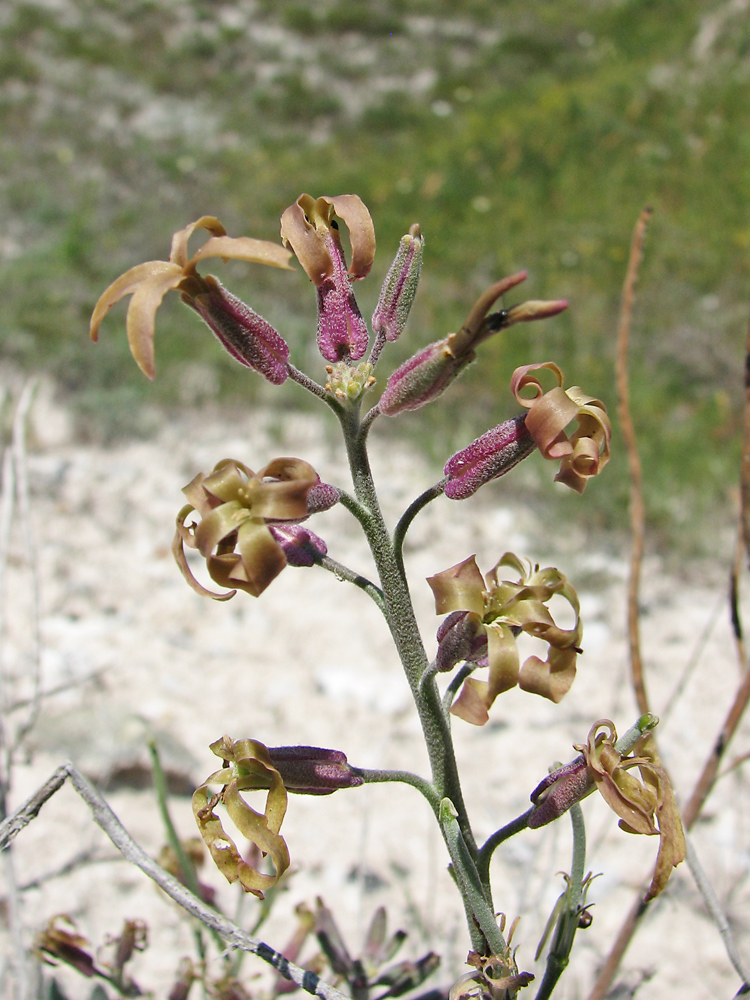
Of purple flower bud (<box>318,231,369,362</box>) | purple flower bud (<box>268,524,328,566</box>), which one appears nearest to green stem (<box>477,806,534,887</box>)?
purple flower bud (<box>268,524,328,566</box>)

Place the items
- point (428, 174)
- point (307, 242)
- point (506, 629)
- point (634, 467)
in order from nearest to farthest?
point (506, 629), point (307, 242), point (634, 467), point (428, 174)

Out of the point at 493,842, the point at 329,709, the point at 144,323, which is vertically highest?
the point at 329,709

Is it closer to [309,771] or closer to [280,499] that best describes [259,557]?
[280,499]

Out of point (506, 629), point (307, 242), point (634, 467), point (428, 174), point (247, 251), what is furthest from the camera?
point (428, 174)

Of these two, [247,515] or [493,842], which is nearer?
[247,515]

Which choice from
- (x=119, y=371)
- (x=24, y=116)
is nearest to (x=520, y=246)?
(x=119, y=371)

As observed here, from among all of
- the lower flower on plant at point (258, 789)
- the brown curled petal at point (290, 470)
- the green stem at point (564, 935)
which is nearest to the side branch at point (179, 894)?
the lower flower on plant at point (258, 789)

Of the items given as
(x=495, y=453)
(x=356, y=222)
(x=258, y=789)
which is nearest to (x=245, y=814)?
(x=258, y=789)

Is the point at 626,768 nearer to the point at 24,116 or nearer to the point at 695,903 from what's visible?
the point at 695,903
